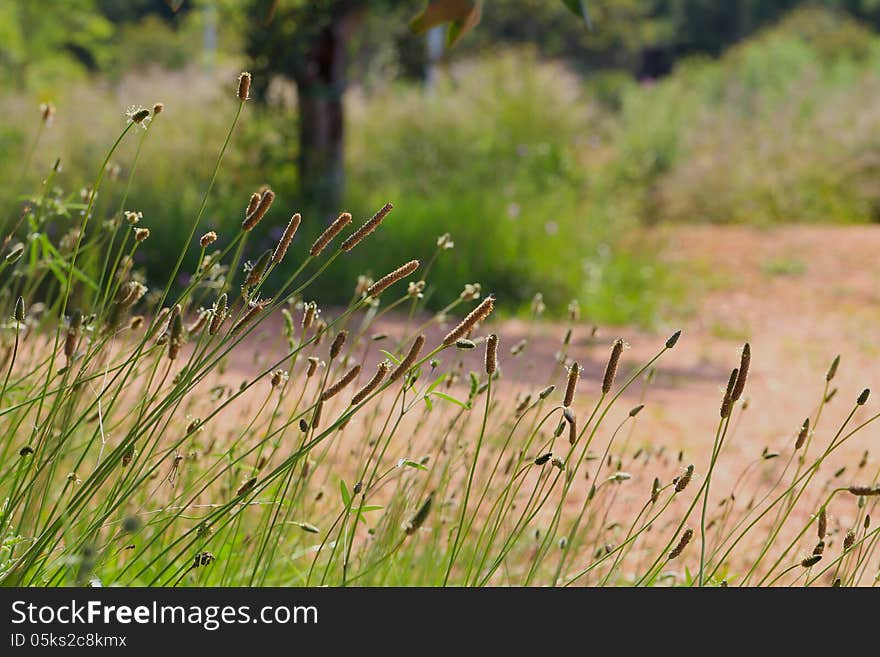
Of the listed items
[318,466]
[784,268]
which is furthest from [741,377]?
[784,268]

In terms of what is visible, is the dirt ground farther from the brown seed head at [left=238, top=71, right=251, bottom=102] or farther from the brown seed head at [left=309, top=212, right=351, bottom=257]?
the brown seed head at [left=238, top=71, right=251, bottom=102]

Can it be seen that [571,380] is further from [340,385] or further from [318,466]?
[318,466]

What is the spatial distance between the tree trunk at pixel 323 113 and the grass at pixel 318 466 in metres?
3.69

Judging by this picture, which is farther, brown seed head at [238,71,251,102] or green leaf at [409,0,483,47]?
green leaf at [409,0,483,47]

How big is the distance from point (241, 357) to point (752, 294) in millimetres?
5590

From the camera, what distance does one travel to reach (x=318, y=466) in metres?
2.81

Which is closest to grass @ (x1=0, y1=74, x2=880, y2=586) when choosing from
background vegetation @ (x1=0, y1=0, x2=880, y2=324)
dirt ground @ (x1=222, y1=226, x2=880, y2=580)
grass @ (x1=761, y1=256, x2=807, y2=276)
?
dirt ground @ (x1=222, y1=226, x2=880, y2=580)

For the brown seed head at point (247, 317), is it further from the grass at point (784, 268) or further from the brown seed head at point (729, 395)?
the grass at point (784, 268)

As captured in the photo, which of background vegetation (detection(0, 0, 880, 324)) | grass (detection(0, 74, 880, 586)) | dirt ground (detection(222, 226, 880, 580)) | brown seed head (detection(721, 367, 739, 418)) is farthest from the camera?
background vegetation (detection(0, 0, 880, 324))

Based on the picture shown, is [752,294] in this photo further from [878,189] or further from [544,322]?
[878,189]

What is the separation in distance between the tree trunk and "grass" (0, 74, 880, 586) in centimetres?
369

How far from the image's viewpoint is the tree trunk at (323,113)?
11.0m

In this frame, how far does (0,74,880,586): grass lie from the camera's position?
181 centimetres
